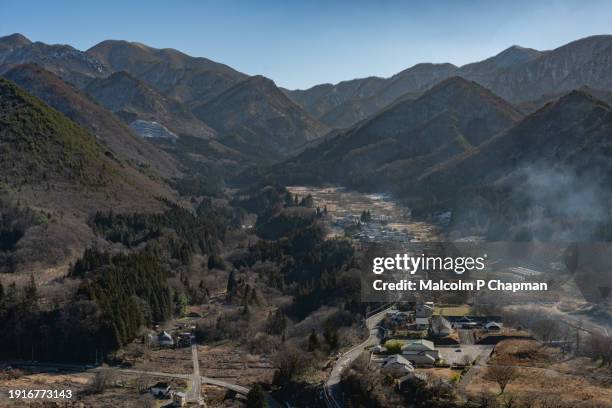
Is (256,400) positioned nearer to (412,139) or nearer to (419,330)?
(419,330)

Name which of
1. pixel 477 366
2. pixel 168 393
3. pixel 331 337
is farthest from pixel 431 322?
pixel 168 393

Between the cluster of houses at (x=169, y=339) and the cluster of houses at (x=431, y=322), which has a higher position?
the cluster of houses at (x=431, y=322)

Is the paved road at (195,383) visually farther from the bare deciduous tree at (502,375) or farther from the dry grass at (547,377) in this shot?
the bare deciduous tree at (502,375)

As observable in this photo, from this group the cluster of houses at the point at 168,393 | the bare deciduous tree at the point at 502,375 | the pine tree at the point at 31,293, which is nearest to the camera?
the bare deciduous tree at the point at 502,375

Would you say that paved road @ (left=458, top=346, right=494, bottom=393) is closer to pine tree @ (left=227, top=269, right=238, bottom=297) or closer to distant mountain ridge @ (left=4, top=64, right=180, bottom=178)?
pine tree @ (left=227, top=269, right=238, bottom=297)

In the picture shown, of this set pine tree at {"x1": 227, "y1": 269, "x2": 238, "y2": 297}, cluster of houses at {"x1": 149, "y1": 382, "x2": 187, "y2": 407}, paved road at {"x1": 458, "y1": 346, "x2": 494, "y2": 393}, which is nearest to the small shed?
cluster of houses at {"x1": 149, "y1": 382, "x2": 187, "y2": 407}

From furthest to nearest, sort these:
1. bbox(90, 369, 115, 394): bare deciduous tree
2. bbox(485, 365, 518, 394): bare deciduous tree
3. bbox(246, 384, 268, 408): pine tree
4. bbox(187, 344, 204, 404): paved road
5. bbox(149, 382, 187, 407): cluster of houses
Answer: bbox(90, 369, 115, 394): bare deciduous tree
bbox(187, 344, 204, 404): paved road
bbox(149, 382, 187, 407): cluster of houses
bbox(246, 384, 268, 408): pine tree
bbox(485, 365, 518, 394): bare deciduous tree

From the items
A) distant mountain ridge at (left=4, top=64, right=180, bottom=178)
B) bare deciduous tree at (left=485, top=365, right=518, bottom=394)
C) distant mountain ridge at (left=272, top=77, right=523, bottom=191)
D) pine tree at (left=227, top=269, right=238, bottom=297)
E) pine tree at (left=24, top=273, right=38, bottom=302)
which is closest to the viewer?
bare deciduous tree at (left=485, top=365, right=518, bottom=394)

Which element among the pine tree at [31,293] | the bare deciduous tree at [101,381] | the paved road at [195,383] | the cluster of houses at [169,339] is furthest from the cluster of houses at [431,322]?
the pine tree at [31,293]

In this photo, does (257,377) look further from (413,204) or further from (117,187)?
(413,204)
